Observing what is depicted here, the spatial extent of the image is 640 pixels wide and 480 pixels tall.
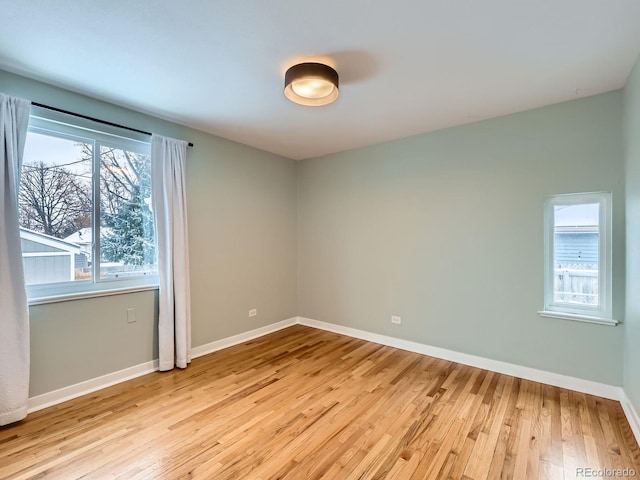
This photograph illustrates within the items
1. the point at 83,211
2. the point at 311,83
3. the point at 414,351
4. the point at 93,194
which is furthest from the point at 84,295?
the point at 414,351

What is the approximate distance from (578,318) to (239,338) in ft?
12.0

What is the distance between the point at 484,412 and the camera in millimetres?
2391

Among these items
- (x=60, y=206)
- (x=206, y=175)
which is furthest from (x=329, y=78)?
(x=60, y=206)

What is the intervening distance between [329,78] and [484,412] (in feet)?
9.21

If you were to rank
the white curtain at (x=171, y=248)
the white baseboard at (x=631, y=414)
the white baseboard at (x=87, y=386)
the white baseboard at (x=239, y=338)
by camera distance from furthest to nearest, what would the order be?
the white baseboard at (x=239, y=338) → the white curtain at (x=171, y=248) → the white baseboard at (x=87, y=386) → the white baseboard at (x=631, y=414)

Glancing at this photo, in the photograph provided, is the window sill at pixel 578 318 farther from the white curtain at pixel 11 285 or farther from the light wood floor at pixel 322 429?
the white curtain at pixel 11 285

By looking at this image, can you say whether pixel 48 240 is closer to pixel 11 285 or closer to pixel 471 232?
pixel 11 285

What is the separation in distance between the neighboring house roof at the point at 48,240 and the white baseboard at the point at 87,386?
1179 millimetres

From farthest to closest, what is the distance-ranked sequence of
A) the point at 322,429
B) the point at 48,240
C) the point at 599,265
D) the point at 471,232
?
the point at 471,232
the point at 599,265
the point at 48,240
the point at 322,429

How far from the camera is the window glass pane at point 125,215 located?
2881mm

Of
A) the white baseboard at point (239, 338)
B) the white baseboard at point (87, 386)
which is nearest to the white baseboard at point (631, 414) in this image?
the white baseboard at point (239, 338)

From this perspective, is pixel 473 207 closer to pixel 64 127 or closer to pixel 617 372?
pixel 617 372

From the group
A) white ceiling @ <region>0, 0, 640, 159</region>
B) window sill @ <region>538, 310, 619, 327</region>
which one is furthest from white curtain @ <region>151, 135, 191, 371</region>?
window sill @ <region>538, 310, 619, 327</region>

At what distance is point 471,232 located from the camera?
10.8ft
